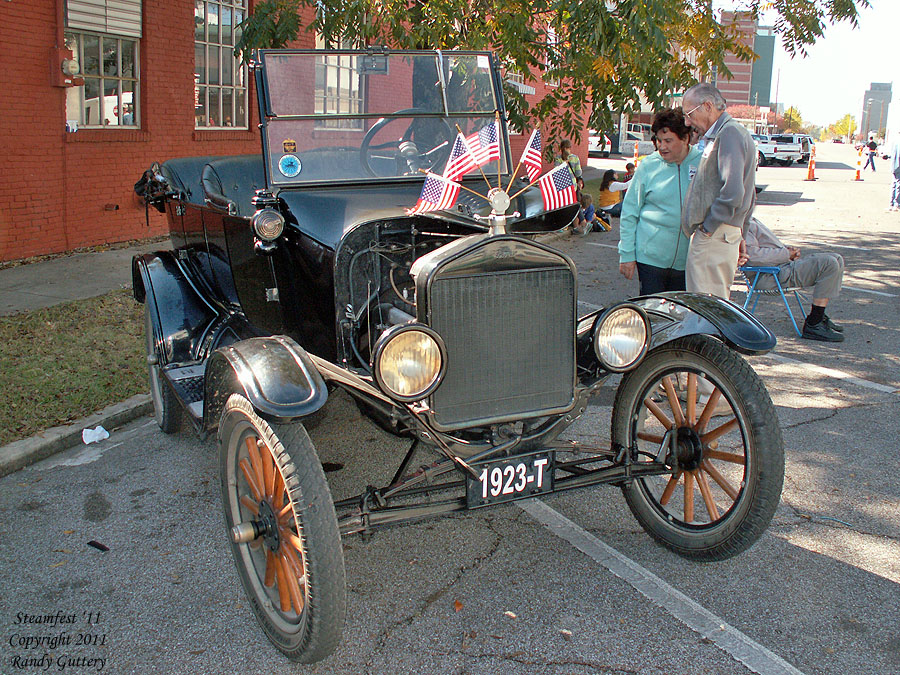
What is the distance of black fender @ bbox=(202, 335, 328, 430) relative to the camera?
2408 millimetres

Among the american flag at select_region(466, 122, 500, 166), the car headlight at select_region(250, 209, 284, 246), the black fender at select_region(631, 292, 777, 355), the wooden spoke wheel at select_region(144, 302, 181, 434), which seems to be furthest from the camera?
the wooden spoke wheel at select_region(144, 302, 181, 434)

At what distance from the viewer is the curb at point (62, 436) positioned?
157 inches

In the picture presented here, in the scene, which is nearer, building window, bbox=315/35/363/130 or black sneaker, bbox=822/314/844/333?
building window, bbox=315/35/363/130

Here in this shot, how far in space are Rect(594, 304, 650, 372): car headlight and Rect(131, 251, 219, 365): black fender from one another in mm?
2297

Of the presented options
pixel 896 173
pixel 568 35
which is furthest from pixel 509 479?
pixel 896 173

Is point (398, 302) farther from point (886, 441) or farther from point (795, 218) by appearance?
point (795, 218)

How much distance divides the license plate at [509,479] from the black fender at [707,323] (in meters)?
0.65

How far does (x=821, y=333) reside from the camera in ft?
21.9

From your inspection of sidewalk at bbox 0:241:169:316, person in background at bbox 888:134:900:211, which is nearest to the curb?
sidewalk at bbox 0:241:169:316

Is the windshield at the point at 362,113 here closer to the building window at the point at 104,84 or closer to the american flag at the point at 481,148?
the american flag at the point at 481,148

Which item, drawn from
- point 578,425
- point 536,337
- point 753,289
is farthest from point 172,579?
point 753,289

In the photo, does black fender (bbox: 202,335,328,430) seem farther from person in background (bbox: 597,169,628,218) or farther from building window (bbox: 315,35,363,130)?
person in background (bbox: 597,169,628,218)

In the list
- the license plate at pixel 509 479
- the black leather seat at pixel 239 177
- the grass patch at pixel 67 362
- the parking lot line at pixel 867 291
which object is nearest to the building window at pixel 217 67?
the grass patch at pixel 67 362

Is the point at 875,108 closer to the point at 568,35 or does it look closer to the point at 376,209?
the point at 568,35
